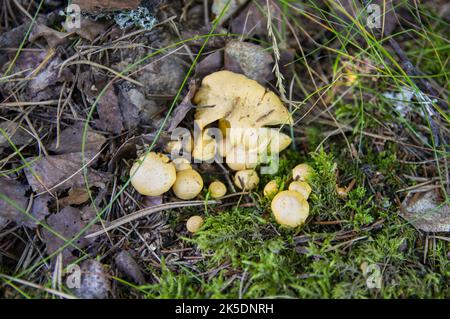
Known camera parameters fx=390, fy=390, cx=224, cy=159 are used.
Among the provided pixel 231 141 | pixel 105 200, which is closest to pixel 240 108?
pixel 231 141

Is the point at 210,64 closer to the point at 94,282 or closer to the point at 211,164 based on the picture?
the point at 211,164

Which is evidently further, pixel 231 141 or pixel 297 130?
pixel 297 130

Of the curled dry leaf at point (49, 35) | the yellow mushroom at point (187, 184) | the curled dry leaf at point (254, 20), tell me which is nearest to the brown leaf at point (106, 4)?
the curled dry leaf at point (49, 35)

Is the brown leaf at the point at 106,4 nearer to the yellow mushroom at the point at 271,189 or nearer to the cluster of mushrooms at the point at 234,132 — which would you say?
the cluster of mushrooms at the point at 234,132

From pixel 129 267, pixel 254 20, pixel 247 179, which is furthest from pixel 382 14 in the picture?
pixel 129 267

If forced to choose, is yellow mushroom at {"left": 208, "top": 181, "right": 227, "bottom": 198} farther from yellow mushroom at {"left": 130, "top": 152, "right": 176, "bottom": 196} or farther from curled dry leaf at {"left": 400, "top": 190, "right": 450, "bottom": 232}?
curled dry leaf at {"left": 400, "top": 190, "right": 450, "bottom": 232}
